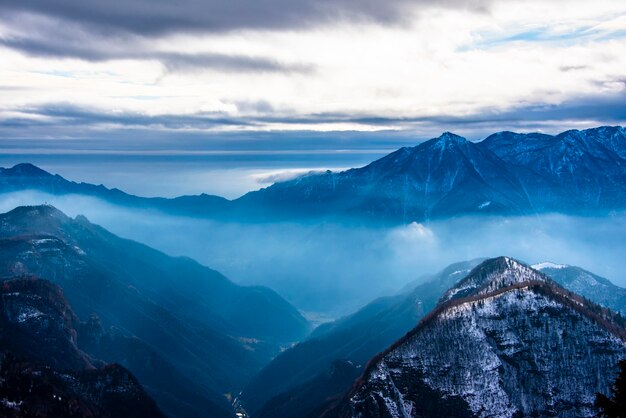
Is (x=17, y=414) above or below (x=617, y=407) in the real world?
below

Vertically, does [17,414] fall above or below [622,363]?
below

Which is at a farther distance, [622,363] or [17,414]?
[17,414]

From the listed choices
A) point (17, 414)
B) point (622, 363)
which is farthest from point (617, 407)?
point (17, 414)

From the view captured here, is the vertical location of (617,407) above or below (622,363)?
below

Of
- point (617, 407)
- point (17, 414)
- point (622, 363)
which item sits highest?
point (622, 363)

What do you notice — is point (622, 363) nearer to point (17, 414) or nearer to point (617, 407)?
point (617, 407)

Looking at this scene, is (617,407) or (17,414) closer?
(617,407)
